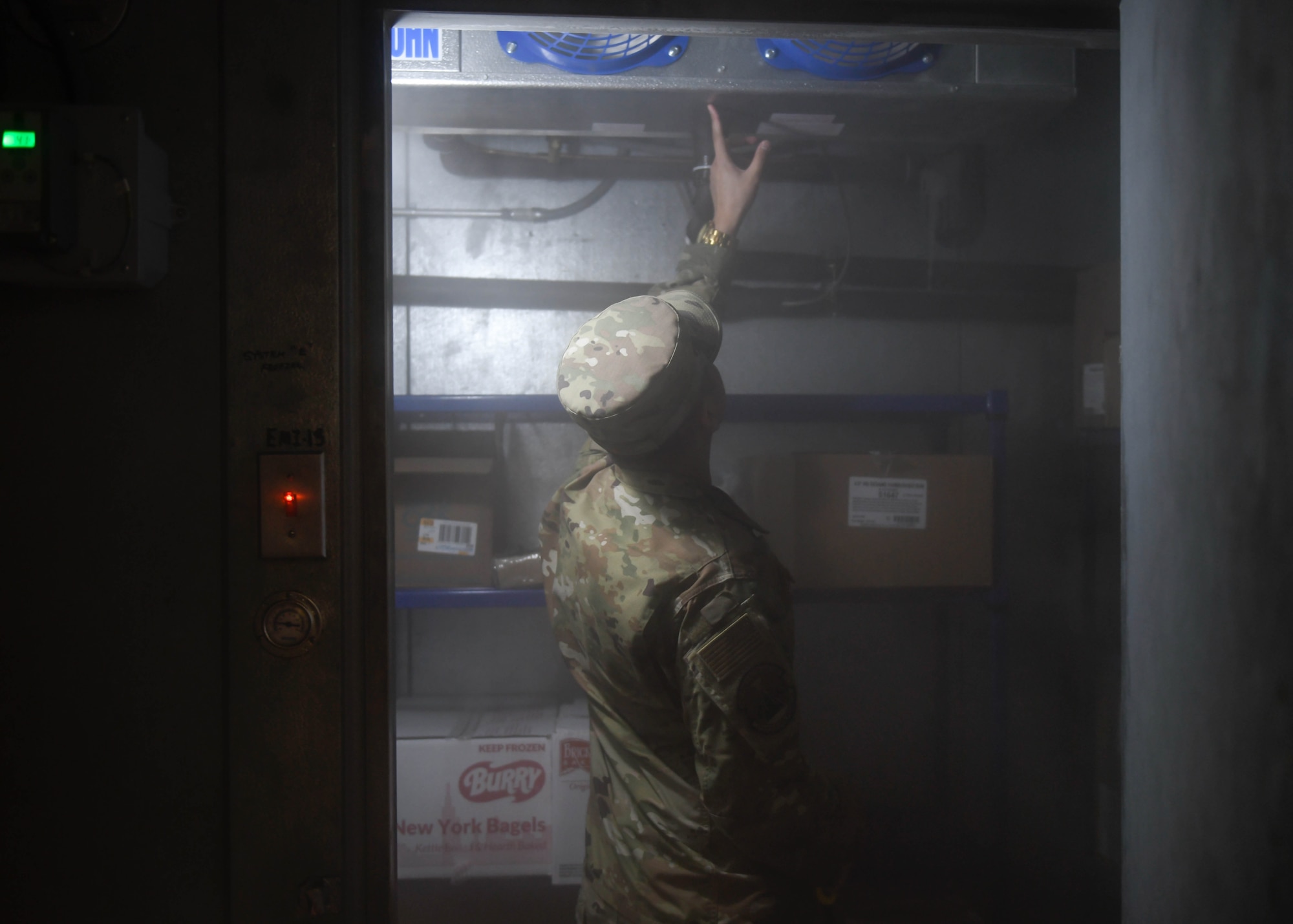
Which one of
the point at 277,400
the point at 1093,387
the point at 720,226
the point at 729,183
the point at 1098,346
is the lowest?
→ the point at 277,400

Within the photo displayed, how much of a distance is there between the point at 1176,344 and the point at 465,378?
192cm

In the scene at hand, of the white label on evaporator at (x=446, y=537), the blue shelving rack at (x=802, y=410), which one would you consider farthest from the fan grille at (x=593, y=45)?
the white label on evaporator at (x=446, y=537)

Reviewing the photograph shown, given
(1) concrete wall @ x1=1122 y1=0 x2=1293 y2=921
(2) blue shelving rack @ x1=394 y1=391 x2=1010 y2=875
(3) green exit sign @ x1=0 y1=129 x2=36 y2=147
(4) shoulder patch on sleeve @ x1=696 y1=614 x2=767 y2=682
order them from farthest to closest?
(2) blue shelving rack @ x1=394 y1=391 x2=1010 y2=875 → (4) shoulder patch on sleeve @ x1=696 y1=614 x2=767 y2=682 → (3) green exit sign @ x1=0 y1=129 x2=36 y2=147 → (1) concrete wall @ x1=1122 y1=0 x2=1293 y2=921

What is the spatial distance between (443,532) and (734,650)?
0.90 metres

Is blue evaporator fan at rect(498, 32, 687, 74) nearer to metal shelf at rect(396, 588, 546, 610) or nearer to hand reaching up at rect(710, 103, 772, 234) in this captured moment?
hand reaching up at rect(710, 103, 772, 234)

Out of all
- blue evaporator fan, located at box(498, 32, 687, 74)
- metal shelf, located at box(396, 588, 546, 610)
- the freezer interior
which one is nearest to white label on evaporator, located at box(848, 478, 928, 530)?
the freezer interior

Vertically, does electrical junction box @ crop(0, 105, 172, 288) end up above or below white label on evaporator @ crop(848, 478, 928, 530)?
above

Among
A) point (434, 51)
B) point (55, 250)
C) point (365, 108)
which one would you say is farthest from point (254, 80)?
point (434, 51)

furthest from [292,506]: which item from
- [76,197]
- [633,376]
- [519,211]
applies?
[519,211]

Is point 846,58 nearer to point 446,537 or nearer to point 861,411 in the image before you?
point 861,411

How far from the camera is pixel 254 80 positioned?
2.15 ft

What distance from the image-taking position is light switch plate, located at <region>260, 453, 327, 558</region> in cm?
65

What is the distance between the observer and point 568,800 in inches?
68.1

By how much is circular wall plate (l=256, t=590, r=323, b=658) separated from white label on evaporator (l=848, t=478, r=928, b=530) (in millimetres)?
1348
